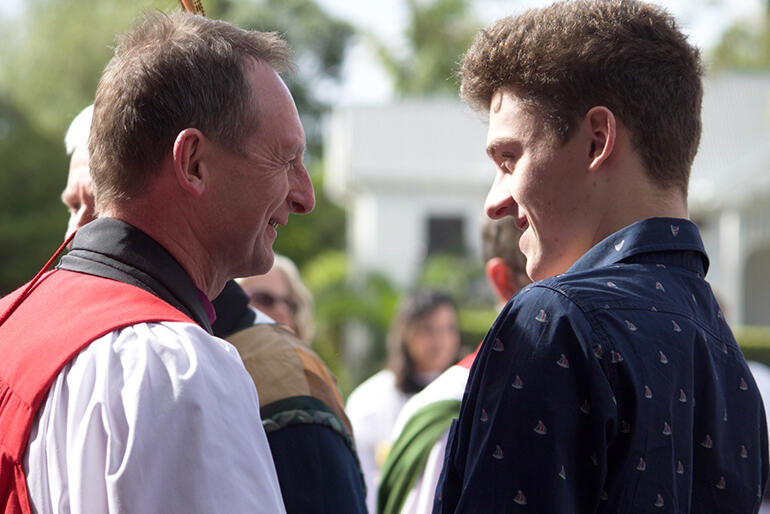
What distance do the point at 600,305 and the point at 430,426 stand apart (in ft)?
4.55

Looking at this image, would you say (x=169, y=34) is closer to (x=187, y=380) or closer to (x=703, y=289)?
(x=187, y=380)

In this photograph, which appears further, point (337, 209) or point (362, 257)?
point (337, 209)

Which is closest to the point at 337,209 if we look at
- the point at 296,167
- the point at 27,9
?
the point at 27,9

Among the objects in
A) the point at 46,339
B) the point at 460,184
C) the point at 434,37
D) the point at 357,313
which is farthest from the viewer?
the point at 434,37

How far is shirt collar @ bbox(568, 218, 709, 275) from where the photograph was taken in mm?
1807

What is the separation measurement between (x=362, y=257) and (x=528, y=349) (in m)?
21.9

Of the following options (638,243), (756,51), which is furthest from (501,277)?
(756,51)

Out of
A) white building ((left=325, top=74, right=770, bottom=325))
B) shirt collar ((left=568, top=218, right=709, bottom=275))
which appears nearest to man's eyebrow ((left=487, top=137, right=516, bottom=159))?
shirt collar ((left=568, top=218, right=709, bottom=275))

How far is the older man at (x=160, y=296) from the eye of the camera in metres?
1.55

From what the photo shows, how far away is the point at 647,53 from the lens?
72.6 inches

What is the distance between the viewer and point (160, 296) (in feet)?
5.90

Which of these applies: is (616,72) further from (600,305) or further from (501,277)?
(501,277)

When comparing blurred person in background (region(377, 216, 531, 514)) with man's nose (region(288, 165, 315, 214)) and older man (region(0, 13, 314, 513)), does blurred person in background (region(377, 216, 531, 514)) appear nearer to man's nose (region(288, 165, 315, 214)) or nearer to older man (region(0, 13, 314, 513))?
man's nose (region(288, 165, 315, 214))

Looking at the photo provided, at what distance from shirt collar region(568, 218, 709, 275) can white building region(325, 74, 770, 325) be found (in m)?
18.8
